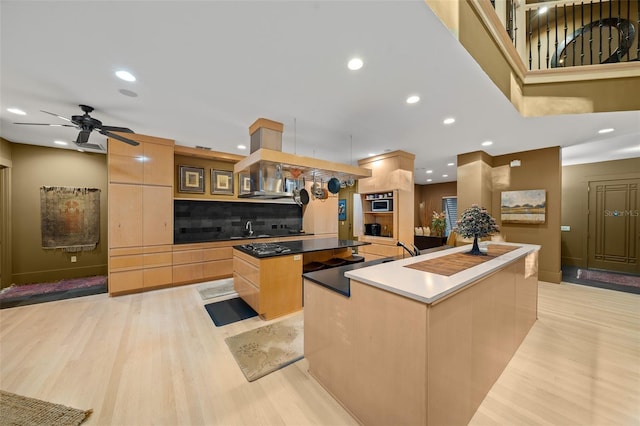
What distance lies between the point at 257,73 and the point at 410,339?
2.37m

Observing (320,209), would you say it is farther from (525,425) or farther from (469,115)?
(525,425)

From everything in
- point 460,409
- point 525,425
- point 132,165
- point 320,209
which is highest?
point 132,165

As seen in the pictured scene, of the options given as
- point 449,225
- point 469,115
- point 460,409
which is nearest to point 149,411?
point 460,409

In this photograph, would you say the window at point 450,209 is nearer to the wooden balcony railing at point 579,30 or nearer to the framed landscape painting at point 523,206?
the framed landscape painting at point 523,206

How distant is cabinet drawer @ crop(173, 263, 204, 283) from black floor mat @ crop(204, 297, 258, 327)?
3.90 ft

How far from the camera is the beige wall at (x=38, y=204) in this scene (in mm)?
4219

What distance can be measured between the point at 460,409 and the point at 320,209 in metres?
4.99

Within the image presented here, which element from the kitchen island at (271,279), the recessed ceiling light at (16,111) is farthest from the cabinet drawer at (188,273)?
the recessed ceiling light at (16,111)

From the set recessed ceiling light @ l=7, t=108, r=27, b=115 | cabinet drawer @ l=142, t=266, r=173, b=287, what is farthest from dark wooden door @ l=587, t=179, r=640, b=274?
recessed ceiling light @ l=7, t=108, r=27, b=115

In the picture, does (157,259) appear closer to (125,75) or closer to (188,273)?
(188,273)

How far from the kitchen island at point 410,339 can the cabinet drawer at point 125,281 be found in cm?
350

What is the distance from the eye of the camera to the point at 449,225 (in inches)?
360

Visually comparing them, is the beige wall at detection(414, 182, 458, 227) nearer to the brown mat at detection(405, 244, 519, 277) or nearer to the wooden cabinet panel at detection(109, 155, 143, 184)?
the brown mat at detection(405, 244, 519, 277)

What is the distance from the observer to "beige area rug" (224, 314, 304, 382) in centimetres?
206
